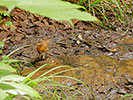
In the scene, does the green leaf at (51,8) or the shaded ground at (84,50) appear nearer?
the green leaf at (51,8)

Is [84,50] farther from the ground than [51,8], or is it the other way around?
[51,8]

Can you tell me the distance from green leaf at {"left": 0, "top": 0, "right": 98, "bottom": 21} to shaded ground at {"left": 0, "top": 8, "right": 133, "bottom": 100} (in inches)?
58.9

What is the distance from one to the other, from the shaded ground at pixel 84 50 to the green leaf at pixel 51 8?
1.50 meters

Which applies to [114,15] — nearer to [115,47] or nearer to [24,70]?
[115,47]

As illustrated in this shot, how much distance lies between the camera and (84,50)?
2314mm

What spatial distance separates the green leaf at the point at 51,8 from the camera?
177 millimetres

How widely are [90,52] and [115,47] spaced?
1.13ft

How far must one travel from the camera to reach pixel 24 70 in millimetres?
1928

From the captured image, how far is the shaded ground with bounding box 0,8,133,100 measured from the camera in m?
1.74

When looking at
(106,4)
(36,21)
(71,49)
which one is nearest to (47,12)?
(71,49)

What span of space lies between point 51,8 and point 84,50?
2137mm

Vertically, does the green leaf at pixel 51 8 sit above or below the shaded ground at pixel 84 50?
above

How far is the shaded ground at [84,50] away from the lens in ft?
5.70

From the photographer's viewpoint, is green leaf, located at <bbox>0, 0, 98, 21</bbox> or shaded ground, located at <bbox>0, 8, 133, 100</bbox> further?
shaded ground, located at <bbox>0, 8, 133, 100</bbox>
